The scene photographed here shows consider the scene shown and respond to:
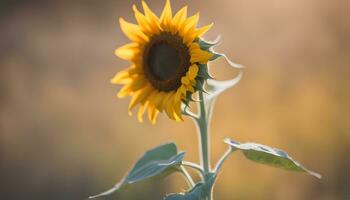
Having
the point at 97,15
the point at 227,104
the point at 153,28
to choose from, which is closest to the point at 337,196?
the point at 227,104

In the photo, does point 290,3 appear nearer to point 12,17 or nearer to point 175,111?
point 12,17

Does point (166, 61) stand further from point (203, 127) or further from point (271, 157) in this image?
point (271, 157)

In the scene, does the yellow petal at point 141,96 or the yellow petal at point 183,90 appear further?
the yellow petal at point 141,96

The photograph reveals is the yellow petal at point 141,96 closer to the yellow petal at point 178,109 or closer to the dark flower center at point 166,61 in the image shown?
the dark flower center at point 166,61

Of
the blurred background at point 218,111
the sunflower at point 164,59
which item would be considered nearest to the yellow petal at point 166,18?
the sunflower at point 164,59

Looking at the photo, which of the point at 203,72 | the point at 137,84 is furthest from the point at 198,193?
the point at 137,84

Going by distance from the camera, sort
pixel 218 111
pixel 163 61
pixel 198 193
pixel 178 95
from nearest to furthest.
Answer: pixel 198 193 < pixel 178 95 < pixel 163 61 < pixel 218 111
